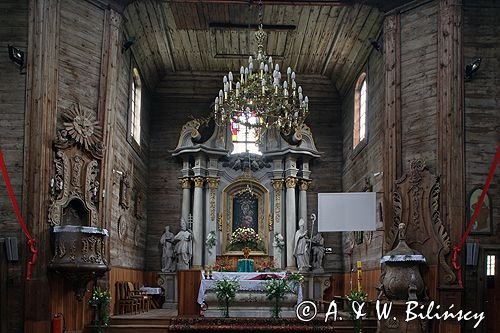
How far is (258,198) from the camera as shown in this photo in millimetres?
20094

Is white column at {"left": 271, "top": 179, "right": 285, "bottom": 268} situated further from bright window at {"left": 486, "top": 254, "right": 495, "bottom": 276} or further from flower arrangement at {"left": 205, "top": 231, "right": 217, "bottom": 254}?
bright window at {"left": 486, "top": 254, "right": 495, "bottom": 276}

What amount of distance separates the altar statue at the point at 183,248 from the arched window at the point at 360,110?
516cm

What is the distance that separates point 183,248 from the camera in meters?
18.9

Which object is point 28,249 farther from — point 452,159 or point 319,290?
point 319,290

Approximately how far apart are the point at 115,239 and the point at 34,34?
16.3ft

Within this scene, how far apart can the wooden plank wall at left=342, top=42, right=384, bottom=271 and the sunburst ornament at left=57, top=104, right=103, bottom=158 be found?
569 cm

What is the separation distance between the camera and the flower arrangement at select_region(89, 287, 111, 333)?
12.6 metres

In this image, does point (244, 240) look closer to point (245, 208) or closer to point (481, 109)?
point (245, 208)

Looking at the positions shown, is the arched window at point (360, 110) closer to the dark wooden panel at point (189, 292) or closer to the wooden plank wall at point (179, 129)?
the wooden plank wall at point (179, 129)

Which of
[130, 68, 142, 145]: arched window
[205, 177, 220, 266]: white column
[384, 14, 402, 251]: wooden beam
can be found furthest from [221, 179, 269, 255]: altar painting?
[384, 14, 402, 251]: wooden beam

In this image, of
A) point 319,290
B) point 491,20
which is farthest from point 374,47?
point 319,290

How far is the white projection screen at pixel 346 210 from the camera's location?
13.9 m

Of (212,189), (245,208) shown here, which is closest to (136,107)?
(212,189)

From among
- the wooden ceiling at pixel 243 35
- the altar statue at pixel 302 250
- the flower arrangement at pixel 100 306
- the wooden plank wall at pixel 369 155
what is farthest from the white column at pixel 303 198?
the flower arrangement at pixel 100 306
